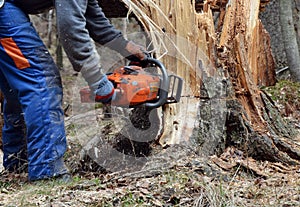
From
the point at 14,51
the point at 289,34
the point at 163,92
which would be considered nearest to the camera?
the point at 14,51

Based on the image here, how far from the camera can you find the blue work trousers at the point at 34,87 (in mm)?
3229

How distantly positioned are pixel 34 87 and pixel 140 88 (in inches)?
Answer: 28.4

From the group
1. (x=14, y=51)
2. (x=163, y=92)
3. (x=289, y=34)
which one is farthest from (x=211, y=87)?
(x=289, y=34)

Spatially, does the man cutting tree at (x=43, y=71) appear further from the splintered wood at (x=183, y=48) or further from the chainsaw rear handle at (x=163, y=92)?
the splintered wood at (x=183, y=48)

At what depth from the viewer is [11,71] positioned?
3.30 metres

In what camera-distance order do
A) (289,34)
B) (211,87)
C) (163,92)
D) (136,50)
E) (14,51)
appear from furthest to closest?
(289,34), (211,87), (136,50), (163,92), (14,51)

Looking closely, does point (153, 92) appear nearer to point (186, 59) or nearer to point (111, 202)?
point (186, 59)

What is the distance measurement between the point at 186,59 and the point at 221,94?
0.38 metres

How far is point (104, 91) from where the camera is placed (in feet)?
10.5

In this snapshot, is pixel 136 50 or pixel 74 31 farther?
pixel 136 50

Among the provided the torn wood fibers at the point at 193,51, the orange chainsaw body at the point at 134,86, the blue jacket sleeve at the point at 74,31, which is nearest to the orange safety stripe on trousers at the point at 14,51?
the blue jacket sleeve at the point at 74,31

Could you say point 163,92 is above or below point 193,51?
below

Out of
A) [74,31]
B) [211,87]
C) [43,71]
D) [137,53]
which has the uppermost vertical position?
[74,31]

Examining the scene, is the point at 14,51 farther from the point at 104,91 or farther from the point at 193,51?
the point at 193,51
